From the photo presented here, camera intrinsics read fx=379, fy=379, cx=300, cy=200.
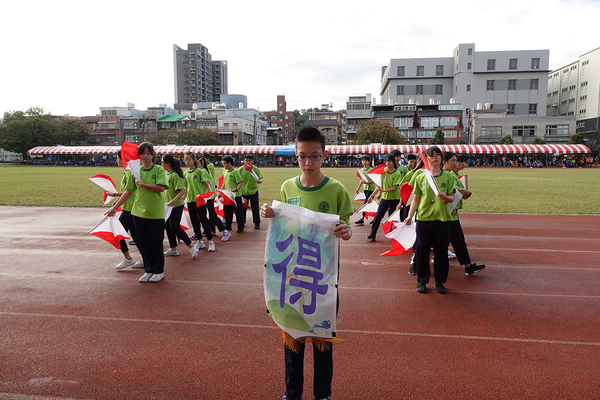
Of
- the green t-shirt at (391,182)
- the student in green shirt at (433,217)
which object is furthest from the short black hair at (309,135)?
the green t-shirt at (391,182)

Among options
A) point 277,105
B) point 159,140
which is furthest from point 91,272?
point 277,105

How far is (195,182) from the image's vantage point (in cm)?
755

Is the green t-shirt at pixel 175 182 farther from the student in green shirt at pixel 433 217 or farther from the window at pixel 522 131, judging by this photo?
the window at pixel 522 131

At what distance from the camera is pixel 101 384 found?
3.06 metres

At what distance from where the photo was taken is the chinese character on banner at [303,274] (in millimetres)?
2398

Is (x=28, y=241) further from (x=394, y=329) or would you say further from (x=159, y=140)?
(x=159, y=140)

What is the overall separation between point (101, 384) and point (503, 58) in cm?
9075

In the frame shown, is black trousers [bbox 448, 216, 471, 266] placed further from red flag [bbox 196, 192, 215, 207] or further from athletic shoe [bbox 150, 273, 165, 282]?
red flag [bbox 196, 192, 215, 207]

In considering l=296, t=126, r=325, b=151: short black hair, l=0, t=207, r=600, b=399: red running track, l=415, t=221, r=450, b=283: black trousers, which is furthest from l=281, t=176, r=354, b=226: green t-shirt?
l=415, t=221, r=450, b=283: black trousers

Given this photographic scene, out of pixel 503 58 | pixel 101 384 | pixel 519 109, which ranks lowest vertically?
pixel 101 384

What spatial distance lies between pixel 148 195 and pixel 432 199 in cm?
384

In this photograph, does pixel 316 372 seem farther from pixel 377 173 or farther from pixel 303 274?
pixel 377 173

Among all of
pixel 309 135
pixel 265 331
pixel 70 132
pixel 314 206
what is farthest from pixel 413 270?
pixel 70 132

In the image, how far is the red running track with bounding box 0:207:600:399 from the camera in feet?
10.0
